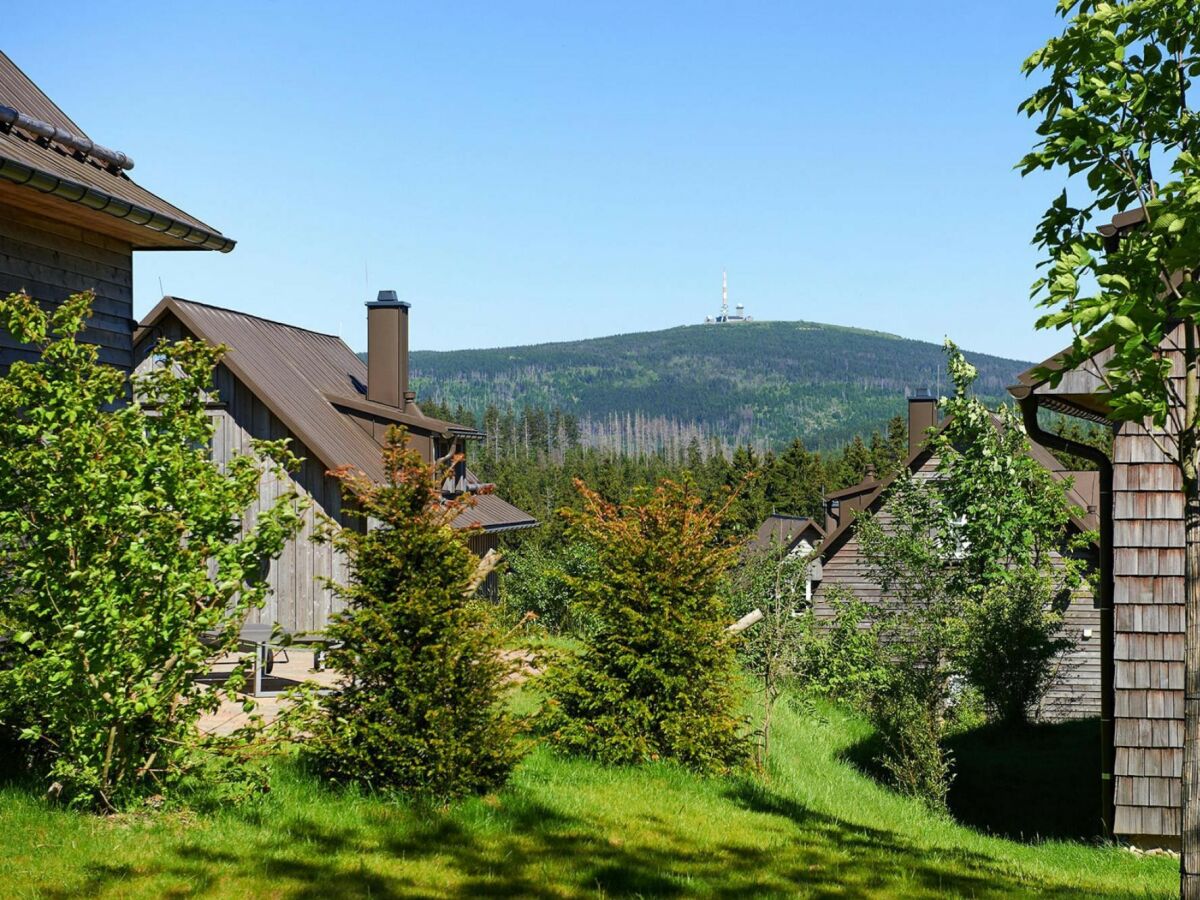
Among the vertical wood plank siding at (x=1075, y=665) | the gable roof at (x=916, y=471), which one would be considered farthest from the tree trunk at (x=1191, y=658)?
the gable roof at (x=916, y=471)

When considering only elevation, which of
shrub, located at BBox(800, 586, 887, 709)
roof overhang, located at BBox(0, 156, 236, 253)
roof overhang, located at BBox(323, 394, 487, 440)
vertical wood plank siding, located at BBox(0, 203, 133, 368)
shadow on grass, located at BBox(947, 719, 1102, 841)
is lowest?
shadow on grass, located at BBox(947, 719, 1102, 841)

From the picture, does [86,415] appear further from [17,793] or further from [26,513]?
[17,793]

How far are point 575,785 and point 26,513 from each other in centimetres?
452

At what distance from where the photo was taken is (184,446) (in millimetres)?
7371

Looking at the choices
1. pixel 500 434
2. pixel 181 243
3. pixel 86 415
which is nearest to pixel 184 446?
pixel 86 415

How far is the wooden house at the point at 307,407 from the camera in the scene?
20828mm

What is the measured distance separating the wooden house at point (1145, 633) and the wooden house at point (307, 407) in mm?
12156

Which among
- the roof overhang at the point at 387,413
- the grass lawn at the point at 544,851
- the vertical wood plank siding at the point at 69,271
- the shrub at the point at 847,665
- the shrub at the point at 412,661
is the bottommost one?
the shrub at the point at 847,665

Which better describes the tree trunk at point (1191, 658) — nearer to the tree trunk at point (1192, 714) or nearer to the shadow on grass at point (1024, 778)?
Answer: the tree trunk at point (1192, 714)

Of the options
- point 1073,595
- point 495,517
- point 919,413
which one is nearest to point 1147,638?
point 1073,595

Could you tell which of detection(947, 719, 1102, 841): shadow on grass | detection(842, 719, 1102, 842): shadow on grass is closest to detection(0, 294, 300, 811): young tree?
detection(842, 719, 1102, 842): shadow on grass

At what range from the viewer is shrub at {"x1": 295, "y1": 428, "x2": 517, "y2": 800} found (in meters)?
7.96

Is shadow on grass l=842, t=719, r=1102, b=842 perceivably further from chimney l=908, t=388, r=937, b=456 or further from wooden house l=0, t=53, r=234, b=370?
chimney l=908, t=388, r=937, b=456

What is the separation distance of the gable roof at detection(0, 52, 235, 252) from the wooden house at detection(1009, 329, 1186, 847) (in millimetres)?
7351
